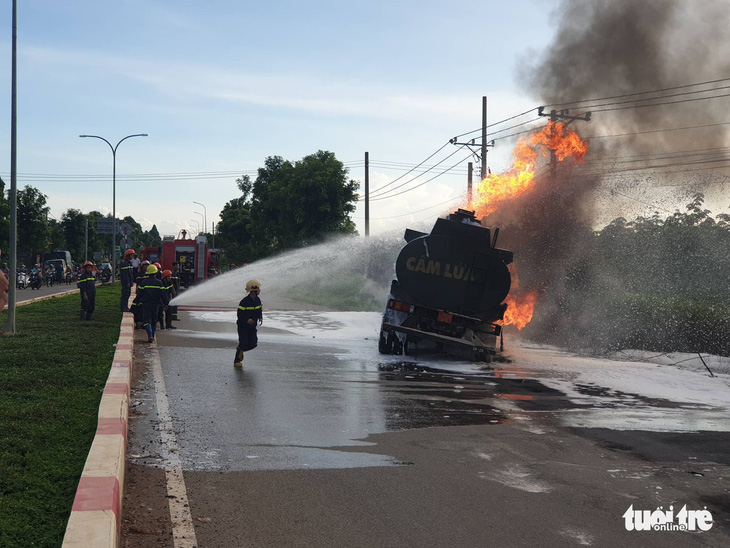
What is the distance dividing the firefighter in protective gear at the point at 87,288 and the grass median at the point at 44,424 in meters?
3.97

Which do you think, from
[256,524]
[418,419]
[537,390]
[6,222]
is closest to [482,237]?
[537,390]

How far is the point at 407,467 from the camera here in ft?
22.2

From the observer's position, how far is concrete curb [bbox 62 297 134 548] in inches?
171

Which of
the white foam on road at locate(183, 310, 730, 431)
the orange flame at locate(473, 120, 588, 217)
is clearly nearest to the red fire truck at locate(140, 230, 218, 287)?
the white foam on road at locate(183, 310, 730, 431)

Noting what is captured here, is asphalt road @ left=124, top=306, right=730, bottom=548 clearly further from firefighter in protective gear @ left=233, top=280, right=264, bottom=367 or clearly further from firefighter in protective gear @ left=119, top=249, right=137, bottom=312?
firefighter in protective gear @ left=119, top=249, right=137, bottom=312

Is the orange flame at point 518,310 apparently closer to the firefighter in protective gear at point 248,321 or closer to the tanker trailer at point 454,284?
the tanker trailer at point 454,284

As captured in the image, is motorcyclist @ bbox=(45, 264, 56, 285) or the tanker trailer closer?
the tanker trailer

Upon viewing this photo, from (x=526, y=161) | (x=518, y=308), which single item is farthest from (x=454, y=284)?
(x=526, y=161)

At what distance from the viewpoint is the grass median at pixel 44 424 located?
4.99 metres

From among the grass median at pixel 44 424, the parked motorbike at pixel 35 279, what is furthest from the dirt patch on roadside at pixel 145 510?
A: the parked motorbike at pixel 35 279

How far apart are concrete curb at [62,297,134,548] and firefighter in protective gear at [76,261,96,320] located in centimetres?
1226

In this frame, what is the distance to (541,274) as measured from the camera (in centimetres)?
2009

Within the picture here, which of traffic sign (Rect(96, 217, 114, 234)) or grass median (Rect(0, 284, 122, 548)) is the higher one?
traffic sign (Rect(96, 217, 114, 234))

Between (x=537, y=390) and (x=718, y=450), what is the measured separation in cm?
391
